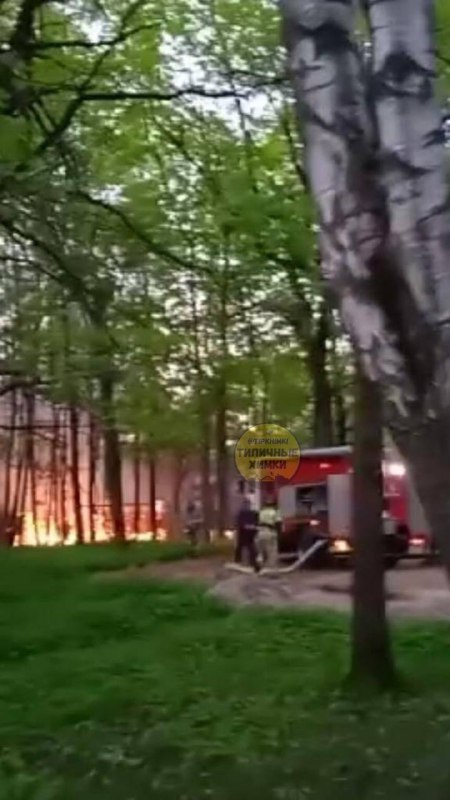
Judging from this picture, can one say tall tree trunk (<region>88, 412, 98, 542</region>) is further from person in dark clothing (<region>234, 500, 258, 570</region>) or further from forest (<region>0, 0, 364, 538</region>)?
person in dark clothing (<region>234, 500, 258, 570</region>)

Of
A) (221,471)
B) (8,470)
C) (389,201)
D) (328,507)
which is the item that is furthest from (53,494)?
(389,201)

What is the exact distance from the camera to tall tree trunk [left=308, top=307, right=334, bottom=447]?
30344 mm

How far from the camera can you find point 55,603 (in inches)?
810

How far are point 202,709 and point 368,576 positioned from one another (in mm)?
1891

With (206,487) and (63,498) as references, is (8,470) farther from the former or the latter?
(206,487)

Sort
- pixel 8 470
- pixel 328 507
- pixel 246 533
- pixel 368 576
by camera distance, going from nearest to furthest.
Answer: pixel 368 576 → pixel 246 533 → pixel 328 507 → pixel 8 470

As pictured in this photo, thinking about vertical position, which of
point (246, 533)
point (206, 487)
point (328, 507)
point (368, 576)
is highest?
→ point (206, 487)

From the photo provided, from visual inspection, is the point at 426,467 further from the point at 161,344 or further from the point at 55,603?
the point at 161,344

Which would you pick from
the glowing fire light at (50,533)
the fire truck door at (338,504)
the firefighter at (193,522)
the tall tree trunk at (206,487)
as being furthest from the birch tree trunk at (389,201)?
the glowing fire light at (50,533)

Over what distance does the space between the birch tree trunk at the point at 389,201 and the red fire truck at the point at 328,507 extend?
2366 centimetres

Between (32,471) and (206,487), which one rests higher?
(32,471)

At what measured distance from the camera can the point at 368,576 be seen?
1205cm

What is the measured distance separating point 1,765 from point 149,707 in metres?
2.55

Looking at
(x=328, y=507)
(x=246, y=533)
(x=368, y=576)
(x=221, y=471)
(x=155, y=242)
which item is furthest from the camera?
(x=221, y=471)
